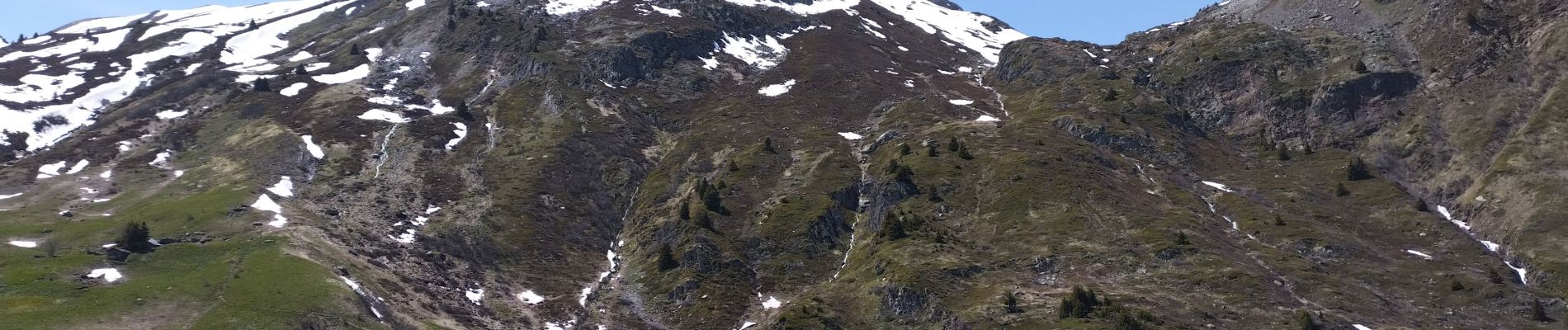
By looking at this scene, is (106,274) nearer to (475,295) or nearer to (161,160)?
(475,295)

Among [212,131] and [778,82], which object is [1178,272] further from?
[212,131]

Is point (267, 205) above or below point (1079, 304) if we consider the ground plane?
below

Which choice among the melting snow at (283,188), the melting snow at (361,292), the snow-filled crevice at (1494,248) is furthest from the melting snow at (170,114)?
the snow-filled crevice at (1494,248)

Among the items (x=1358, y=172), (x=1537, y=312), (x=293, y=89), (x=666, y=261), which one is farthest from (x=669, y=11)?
(x=1537, y=312)

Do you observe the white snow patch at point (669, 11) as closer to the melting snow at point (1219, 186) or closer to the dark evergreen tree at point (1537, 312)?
the melting snow at point (1219, 186)

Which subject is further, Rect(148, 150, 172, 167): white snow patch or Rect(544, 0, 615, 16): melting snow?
Rect(544, 0, 615, 16): melting snow

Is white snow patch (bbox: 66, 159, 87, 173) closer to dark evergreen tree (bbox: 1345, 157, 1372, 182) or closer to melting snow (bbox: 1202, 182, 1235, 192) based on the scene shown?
melting snow (bbox: 1202, 182, 1235, 192)

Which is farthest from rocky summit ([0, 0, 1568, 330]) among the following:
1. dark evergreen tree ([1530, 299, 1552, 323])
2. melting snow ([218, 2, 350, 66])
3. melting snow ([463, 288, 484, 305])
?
melting snow ([218, 2, 350, 66])
